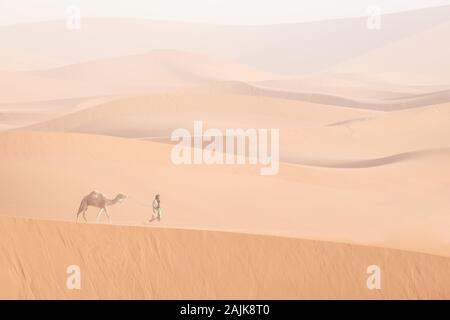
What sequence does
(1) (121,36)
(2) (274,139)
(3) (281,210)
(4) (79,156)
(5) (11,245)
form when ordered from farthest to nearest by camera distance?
(1) (121,36), (2) (274,139), (4) (79,156), (3) (281,210), (5) (11,245)

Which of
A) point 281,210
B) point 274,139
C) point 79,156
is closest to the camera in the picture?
point 281,210

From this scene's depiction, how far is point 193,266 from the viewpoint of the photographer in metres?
15.3

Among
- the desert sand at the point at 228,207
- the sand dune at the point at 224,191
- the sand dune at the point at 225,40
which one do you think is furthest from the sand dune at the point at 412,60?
the sand dune at the point at 224,191

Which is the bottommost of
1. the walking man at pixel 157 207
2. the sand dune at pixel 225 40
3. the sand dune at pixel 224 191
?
the walking man at pixel 157 207

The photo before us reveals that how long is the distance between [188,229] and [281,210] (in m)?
7.23

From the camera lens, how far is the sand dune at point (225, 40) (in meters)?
131

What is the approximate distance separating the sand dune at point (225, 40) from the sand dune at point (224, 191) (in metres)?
90.0

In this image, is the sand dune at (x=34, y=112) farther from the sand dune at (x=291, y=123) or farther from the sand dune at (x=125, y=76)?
the sand dune at (x=125, y=76)

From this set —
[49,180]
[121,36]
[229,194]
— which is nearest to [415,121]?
[229,194]

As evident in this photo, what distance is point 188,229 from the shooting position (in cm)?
1592

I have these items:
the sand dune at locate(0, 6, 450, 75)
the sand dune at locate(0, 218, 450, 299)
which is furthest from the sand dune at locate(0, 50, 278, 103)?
the sand dune at locate(0, 218, 450, 299)

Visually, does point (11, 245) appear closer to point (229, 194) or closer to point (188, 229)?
point (188, 229)

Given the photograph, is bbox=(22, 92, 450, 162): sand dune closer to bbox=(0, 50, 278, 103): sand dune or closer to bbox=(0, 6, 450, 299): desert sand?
bbox=(0, 6, 450, 299): desert sand

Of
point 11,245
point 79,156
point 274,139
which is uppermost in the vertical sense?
point 274,139
